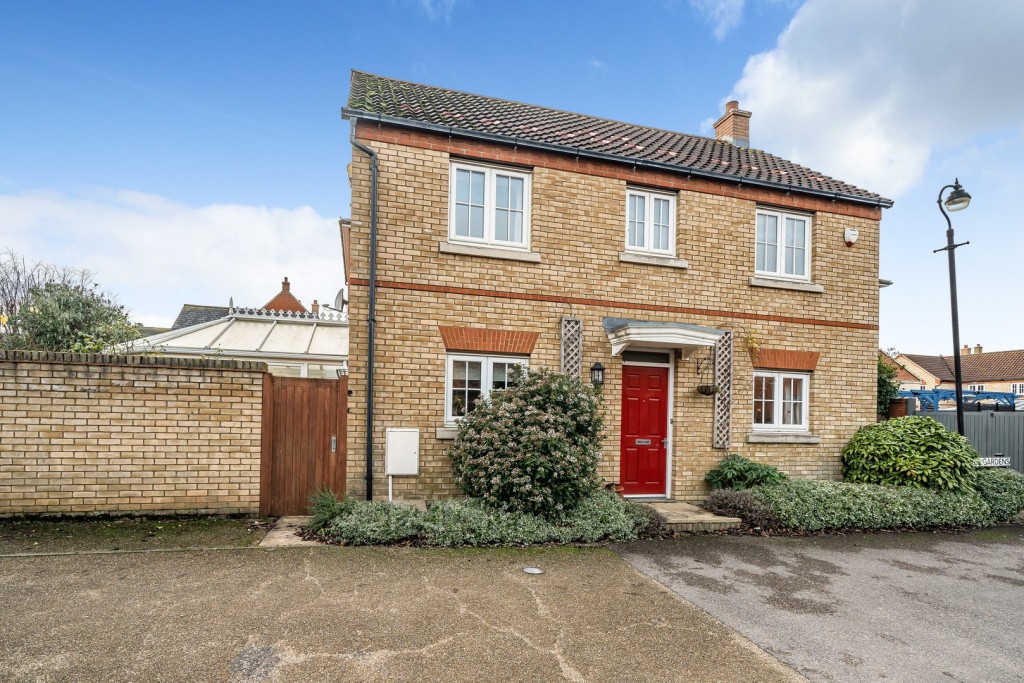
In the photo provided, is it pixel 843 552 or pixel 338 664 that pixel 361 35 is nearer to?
pixel 338 664

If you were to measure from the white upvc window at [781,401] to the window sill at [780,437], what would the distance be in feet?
0.39

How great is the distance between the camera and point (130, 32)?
898 cm

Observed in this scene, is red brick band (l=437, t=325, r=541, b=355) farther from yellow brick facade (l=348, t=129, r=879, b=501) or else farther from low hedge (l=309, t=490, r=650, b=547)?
low hedge (l=309, t=490, r=650, b=547)

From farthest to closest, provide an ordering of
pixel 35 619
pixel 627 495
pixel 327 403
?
1. pixel 627 495
2. pixel 327 403
3. pixel 35 619

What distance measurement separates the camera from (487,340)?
27.2ft

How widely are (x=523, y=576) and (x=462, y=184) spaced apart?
5786mm

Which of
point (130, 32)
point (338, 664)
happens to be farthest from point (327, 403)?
point (130, 32)

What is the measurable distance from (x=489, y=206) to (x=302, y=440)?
4.53 metres

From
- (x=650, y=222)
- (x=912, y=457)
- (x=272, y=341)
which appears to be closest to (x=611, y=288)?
(x=650, y=222)

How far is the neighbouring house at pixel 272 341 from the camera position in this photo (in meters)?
12.4

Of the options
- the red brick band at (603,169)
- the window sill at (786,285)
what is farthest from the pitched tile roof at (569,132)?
the window sill at (786,285)

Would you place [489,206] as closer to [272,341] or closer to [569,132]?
[569,132]

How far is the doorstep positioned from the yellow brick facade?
0.89 m

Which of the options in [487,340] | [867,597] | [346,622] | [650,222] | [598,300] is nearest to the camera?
[346,622]
